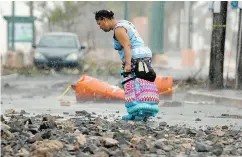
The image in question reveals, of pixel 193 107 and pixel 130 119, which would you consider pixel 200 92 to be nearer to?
pixel 193 107

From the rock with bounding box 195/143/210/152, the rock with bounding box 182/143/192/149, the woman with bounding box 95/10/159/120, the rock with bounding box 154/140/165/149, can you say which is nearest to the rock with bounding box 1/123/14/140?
the rock with bounding box 154/140/165/149

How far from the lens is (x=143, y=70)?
10156mm

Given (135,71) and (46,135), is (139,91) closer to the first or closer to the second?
(135,71)

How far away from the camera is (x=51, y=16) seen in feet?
133

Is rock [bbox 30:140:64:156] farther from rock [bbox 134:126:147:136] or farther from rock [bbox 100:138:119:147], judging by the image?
rock [bbox 134:126:147:136]

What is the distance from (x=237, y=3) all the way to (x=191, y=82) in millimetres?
3168

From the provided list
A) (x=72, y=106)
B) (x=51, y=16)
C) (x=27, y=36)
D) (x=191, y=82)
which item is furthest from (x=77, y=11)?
(x=72, y=106)

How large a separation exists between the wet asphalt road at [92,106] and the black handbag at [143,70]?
799mm

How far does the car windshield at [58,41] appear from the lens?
28.7 m

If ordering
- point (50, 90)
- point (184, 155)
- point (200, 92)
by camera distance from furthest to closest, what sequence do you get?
point (50, 90) → point (200, 92) → point (184, 155)

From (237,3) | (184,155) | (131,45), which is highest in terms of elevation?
(237,3)

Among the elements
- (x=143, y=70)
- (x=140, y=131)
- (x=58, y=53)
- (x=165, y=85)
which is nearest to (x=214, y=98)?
(x=165, y=85)

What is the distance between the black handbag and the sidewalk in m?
5.03

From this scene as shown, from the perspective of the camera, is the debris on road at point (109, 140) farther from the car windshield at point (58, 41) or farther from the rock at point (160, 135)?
the car windshield at point (58, 41)
